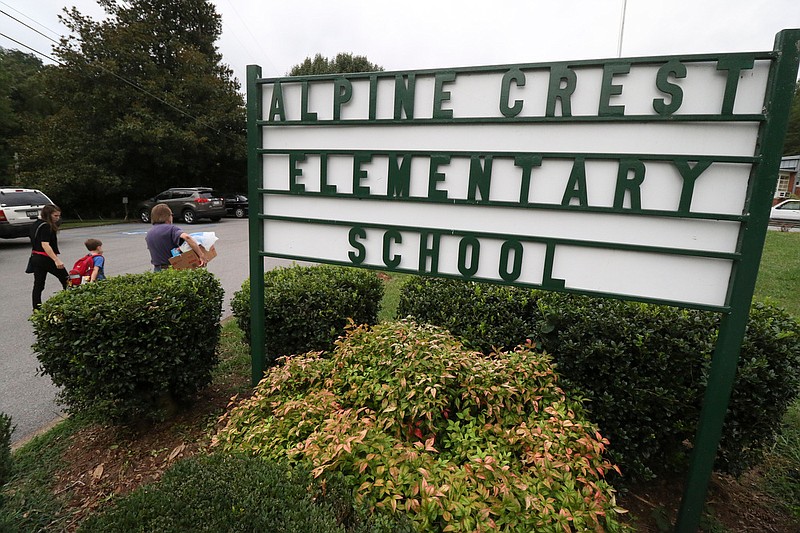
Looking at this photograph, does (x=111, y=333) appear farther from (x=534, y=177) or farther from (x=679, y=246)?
(x=679, y=246)

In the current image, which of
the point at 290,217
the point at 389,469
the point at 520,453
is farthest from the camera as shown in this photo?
the point at 290,217

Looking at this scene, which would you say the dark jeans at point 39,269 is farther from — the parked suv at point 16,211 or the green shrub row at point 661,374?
the green shrub row at point 661,374

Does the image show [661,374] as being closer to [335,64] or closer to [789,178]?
[335,64]

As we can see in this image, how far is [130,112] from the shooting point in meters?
19.2

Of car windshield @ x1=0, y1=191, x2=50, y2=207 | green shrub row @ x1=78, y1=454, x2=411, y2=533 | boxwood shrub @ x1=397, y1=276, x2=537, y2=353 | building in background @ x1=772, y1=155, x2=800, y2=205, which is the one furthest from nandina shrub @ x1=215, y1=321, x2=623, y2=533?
building in background @ x1=772, y1=155, x2=800, y2=205

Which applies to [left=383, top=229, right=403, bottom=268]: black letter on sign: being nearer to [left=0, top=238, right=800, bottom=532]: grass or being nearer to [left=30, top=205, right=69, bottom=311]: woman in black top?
[left=0, top=238, right=800, bottom=532]: grass

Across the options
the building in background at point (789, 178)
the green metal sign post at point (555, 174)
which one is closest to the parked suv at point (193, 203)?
the green metal sign post at point (555, 174)

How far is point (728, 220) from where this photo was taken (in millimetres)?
1975

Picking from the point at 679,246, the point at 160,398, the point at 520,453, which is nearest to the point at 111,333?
the point at 160,398

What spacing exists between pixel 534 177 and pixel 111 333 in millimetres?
2811

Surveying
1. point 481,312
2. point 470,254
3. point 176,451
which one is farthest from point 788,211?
point 176,451

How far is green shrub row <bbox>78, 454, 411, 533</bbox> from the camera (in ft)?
4.58

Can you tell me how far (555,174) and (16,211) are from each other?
13.6 meters

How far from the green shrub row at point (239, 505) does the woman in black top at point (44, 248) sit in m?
5.48
